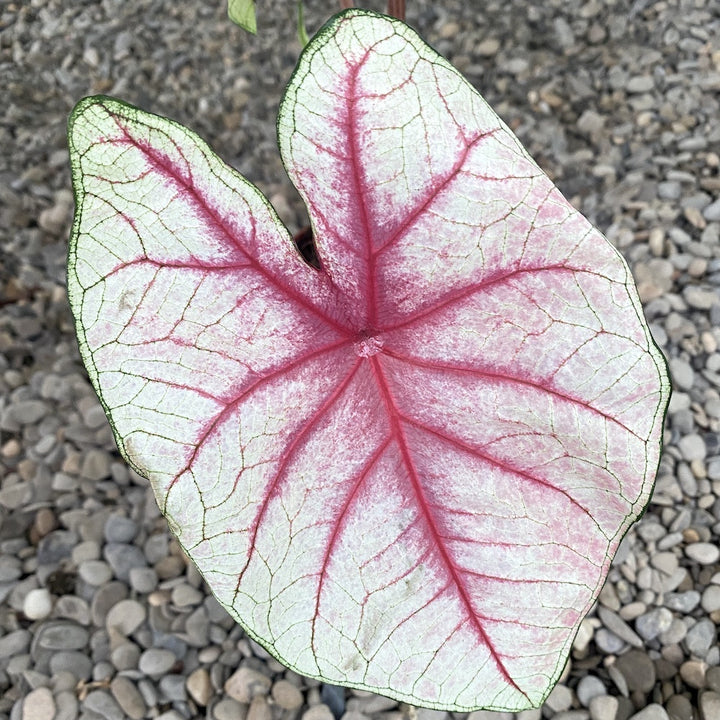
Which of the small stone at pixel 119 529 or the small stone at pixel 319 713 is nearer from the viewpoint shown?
the small stone at pixel 319 713

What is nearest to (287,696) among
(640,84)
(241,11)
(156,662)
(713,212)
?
(156,662)

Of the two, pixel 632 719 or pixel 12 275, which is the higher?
pixel 12 275

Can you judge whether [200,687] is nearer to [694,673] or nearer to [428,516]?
[428,516]

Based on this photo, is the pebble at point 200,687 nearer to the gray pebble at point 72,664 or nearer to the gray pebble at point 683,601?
the gray pebble at point 72,664

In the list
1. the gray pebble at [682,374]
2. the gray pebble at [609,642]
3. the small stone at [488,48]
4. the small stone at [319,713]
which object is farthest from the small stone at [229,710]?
the small stone at [488,48]

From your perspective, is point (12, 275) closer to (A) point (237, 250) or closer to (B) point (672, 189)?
(A) point (237, 250)

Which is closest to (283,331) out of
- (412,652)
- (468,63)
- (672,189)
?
(412,652)

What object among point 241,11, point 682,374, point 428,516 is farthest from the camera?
point 682,374
